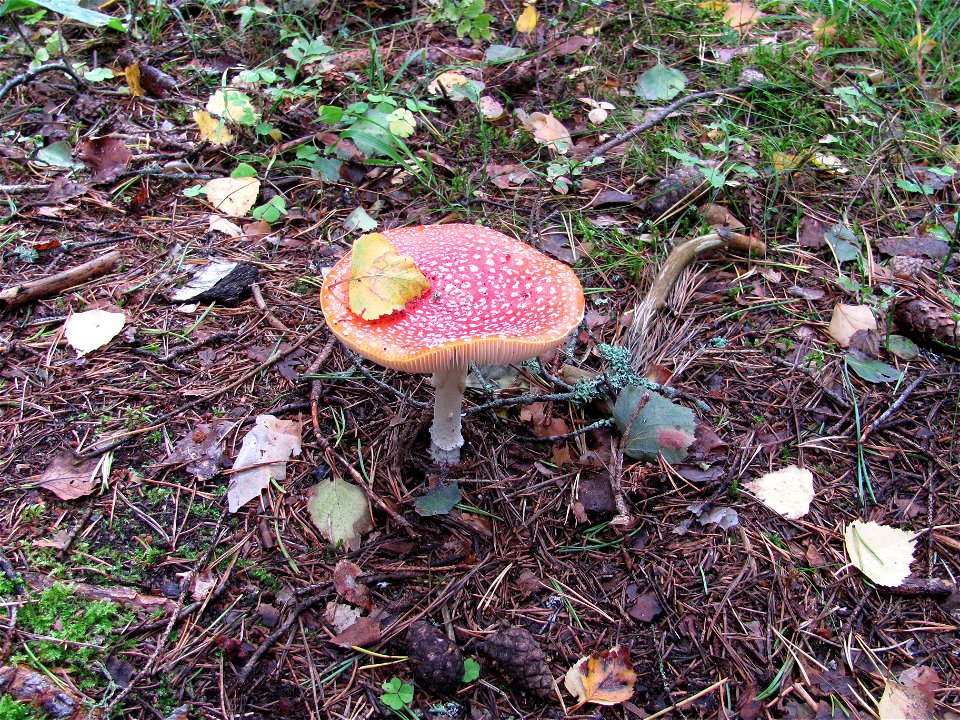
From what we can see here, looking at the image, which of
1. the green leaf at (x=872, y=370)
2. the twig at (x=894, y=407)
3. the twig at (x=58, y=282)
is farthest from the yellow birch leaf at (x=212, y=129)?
the twig at (x=894, y=407)

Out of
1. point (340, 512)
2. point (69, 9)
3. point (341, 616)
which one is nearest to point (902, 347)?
point (340, 512)

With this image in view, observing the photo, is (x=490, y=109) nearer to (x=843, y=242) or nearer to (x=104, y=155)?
(x=843, y=242)

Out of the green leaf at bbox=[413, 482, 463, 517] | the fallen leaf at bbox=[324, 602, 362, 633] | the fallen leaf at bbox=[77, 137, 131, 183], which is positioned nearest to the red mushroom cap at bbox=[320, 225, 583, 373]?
the green leaf at bbox=[413, 482, 463, 517]

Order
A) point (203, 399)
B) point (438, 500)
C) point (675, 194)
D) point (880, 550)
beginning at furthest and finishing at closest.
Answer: point (675, 194) < point (203, 399) < point (438, 500) < point (880, 550)

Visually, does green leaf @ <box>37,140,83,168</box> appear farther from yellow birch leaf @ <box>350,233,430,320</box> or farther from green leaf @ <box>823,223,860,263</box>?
green leaf @ <box>823,223,860,263</box>

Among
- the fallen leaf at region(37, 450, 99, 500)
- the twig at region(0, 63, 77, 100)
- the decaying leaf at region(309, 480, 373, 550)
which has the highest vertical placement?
the twig at region(0, 63, 77, 100)

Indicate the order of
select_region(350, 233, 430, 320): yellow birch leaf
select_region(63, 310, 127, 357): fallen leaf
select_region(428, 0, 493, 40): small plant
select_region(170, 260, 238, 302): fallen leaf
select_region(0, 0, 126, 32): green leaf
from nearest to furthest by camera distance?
select_region(350, 233, 430, 320): yellow birch leaf
select_region(63, 310, 127, 357): fallen leaf
select_region(170, 260, 238, 302): fallen leaf
select_region(0, 0, 126, 32): green leaf
select_region(428, 0, 493, 40): small plant

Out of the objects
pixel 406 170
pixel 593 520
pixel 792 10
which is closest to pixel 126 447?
pixel 593 520

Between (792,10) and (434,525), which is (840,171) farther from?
(434,525)
